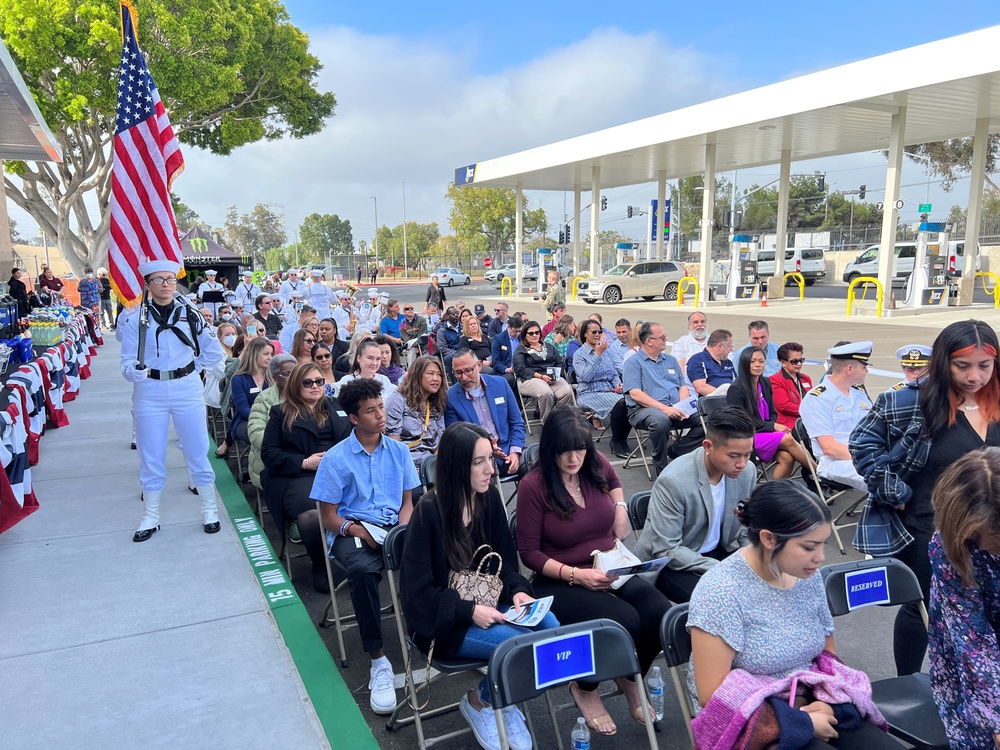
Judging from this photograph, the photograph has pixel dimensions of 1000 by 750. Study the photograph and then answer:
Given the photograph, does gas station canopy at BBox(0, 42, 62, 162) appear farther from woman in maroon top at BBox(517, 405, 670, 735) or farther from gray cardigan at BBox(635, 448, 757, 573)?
gray cardigan at BBox(635, 448, 757, 573)

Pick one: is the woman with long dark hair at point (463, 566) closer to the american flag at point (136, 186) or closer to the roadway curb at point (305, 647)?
the roadway curb at point (305, 647)

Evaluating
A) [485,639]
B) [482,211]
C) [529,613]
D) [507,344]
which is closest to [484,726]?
[485,639]

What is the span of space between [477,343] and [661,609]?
7.08m

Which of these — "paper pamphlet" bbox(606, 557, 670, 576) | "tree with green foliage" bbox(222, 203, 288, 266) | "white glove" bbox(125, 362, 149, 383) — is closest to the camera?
"paper pamphlet" bbox(606, 557, 670, 576)

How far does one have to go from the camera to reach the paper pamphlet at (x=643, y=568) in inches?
119

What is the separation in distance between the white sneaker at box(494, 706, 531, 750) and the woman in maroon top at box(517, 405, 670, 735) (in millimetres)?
271

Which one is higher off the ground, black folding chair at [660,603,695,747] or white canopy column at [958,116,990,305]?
white canopy column at [958,116,990,305]

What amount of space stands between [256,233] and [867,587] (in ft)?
406

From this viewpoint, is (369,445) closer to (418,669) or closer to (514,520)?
(514,520)

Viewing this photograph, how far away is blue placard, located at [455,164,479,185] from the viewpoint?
108 ft

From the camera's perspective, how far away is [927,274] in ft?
67.6

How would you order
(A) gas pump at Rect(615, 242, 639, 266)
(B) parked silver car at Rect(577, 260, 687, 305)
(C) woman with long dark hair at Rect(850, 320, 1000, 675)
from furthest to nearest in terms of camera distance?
1. (A) gas pump at Rect(615, 242, 639, 266)
2. (B) parked silver car at Rect(577, 260, 687, 305)
3. (C) woman with long dark hair at Rect(850, 320, 1000, 675)

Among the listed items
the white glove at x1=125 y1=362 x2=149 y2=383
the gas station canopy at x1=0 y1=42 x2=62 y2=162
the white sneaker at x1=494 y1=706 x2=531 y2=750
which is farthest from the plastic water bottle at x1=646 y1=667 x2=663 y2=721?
the gas station canopy at x1=0 y1=42 x2=62 y2=162

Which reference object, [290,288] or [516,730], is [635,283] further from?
[516,730]
